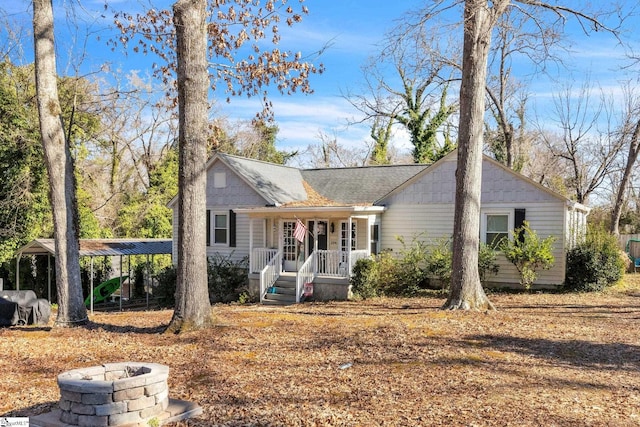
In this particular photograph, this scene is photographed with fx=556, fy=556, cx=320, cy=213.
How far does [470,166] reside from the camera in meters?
11.9

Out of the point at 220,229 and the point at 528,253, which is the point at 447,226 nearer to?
the point at 528,253

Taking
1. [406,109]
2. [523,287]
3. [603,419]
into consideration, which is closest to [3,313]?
[603,419]

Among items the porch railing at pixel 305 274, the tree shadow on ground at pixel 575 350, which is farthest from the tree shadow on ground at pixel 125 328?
the porch railing at pixel 305 274

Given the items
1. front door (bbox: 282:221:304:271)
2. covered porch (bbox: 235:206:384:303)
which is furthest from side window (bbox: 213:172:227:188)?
front door (bbox: 282:221:304:271)

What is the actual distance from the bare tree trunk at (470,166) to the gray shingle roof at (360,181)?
303 inches

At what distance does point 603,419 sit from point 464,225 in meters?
6.89

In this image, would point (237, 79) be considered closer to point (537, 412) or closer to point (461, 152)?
point (461, 152)

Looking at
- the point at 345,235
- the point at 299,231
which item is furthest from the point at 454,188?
the point at 299,231

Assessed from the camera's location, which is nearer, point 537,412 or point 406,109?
point 537,412

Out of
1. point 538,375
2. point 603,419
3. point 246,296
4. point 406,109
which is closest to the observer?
point 603,419

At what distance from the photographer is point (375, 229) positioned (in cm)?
1883

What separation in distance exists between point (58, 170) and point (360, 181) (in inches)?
492

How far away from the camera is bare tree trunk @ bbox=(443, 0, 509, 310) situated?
11812 millimetres

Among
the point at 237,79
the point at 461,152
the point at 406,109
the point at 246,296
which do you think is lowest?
the point at 246,296
